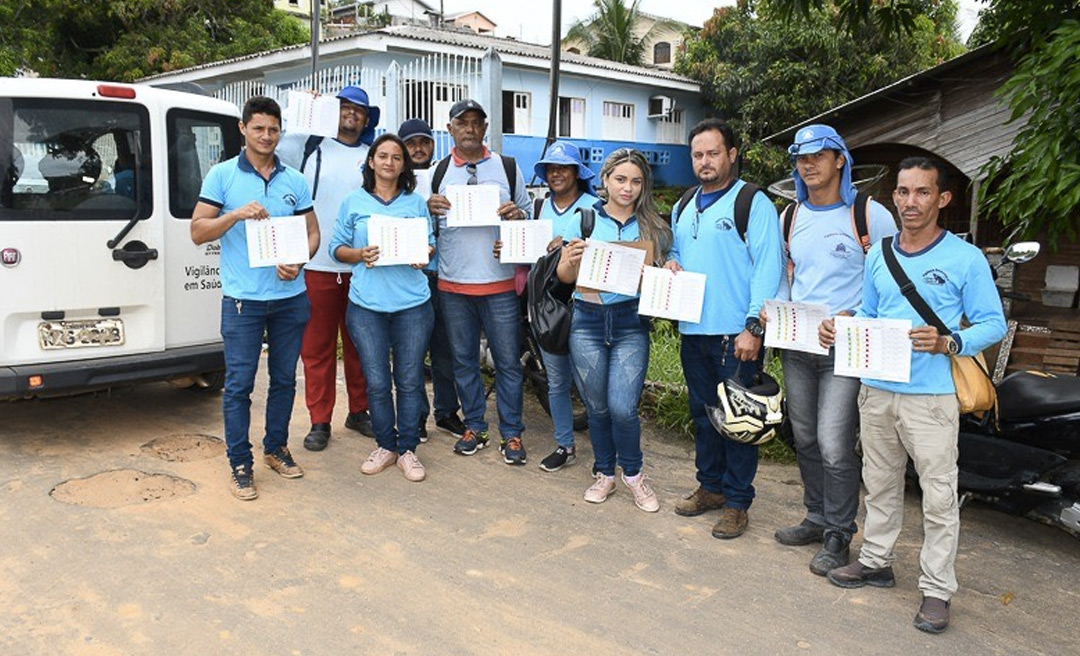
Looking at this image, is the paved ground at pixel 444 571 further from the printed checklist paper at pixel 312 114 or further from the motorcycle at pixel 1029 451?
the printed checklist paper at pixel 312 114

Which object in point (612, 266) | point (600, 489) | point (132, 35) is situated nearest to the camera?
point (612, 266)

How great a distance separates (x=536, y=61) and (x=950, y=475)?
56.3ft

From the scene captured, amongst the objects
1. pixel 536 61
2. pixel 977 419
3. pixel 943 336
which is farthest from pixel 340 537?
pixel 536 61

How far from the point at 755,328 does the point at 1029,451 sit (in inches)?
52.3

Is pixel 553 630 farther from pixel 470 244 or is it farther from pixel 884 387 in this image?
pixel 470 244

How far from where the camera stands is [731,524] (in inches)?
165

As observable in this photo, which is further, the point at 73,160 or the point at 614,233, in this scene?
the point at 73,160

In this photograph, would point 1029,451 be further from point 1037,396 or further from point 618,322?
point 618,322

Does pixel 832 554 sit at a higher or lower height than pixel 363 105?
lower

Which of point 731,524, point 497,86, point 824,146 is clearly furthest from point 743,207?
point 497,86

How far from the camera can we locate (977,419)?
409cm

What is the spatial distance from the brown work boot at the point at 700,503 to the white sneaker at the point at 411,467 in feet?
4.75

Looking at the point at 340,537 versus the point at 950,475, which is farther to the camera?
the point at 340,537

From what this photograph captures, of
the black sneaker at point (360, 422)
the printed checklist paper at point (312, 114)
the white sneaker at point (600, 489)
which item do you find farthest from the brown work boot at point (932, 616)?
the printed checklist paper at point (312, 114)
